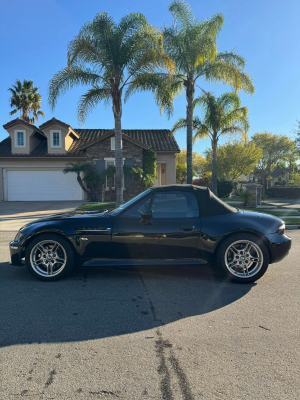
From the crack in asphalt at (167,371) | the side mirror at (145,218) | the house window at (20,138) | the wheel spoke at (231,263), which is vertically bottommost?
the crack in asphalt at (167,371)

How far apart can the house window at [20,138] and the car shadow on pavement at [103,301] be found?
1755cm

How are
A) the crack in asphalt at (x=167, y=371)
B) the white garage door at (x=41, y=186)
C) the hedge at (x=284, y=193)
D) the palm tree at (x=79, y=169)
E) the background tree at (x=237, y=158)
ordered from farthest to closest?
the background tree at (x=237, y=158) < the hedge at (x=284, y=193) < the white garage door at (x=41, y=186) < the palm tree at (x=79, y=169) < the crack in asphalt at (x=167, y=371)

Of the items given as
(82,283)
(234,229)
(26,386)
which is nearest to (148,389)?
(26,386)

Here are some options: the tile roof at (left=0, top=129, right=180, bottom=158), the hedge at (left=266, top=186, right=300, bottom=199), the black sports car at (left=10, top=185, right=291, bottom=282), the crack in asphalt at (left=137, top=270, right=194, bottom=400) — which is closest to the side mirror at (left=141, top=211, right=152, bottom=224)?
the black sports car at (left=10, top=185, right=291, bottom=282)

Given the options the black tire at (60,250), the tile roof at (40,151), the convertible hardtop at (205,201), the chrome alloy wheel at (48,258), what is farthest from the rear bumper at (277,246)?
the tile roof at (40,151)

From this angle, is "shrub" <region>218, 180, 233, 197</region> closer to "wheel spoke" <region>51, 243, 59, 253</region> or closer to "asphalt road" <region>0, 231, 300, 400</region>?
"asphalt road" <region>0, 231, 300, 400</region>

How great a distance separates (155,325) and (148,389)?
3.38 ft

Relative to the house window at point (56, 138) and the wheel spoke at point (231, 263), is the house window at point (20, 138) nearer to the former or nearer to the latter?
the house window at point (56, 138)

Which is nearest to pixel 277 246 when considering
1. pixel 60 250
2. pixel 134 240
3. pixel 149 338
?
pixel 134 240

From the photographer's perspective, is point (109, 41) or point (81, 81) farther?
point (81, 81)

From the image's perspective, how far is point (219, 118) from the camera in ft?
57.8

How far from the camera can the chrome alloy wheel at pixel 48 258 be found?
4.70m

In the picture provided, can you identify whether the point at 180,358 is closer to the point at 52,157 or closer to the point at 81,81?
the point at 81,81

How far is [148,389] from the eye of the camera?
7.57 feet
